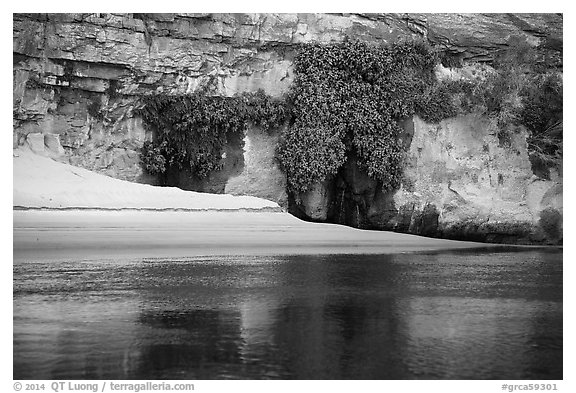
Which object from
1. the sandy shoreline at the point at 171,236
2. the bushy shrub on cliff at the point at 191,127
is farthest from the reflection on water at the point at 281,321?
the bushy shrub on cliff at the point at 191,127

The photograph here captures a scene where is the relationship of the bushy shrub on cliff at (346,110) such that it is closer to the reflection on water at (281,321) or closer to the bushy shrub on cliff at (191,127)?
the bushy shrub on cliff at (191,127)

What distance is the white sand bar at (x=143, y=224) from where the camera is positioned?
7.80 metres

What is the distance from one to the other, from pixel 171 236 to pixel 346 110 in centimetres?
331

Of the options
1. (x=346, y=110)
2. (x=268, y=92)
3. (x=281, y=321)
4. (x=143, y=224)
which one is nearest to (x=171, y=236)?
(x=143, y=224)

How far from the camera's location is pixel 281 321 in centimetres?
549

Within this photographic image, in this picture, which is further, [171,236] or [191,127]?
[191,127]

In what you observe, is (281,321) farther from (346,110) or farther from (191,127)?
(346,110)

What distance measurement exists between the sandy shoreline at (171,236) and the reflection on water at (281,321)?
0.47 metres

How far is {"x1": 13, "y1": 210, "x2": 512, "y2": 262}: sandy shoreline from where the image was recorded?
25.3 ft

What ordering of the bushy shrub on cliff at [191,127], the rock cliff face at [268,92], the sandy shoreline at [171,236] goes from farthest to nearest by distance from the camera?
the bushy shrub on cliff at [191,127] < the rock cliff face at [268,92] < the sandy shoreline at [171,236]

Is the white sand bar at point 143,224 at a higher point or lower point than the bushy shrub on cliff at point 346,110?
lower

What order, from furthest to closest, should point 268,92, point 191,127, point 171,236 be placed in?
point 268,92, point 191,127, point 171,236

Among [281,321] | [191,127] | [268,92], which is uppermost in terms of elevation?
[268,92]

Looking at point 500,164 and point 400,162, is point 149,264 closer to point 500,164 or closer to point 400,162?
point 400,162
